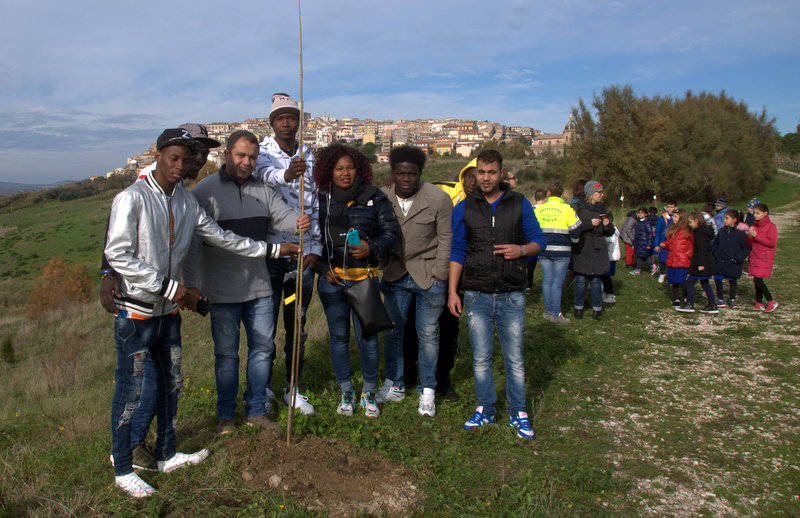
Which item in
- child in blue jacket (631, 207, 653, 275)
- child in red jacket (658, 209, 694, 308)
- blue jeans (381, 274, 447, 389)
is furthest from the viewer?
child in blue jacket (631, 207, 653, 275)

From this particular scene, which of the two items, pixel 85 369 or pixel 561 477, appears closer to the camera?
pixel 561 477

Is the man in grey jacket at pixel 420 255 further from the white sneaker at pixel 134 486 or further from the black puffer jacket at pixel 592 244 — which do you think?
the black puffer jacket at pixel 592 244

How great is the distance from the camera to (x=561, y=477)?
136 inches

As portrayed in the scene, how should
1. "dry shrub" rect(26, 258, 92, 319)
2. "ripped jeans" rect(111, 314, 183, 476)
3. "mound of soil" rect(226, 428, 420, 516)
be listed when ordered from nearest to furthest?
"ripped jeans" rect(111, 314, 183, 476), "mound of soil" rect(226, 428, 420, 516), "dry shrub" rect(26, 258, 92, 319)

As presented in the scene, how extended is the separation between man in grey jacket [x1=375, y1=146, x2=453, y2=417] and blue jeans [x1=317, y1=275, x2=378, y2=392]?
334 millimetres

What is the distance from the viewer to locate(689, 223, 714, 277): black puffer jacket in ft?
26.5

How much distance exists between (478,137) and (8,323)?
489ft

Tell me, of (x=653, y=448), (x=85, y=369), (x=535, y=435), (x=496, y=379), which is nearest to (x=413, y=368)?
(x=496, y=379)

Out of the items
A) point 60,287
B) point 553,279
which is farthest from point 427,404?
point 60,287

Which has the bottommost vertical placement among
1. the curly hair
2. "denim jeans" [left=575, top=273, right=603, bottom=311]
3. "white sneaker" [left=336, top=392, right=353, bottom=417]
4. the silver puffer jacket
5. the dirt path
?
the dirt path

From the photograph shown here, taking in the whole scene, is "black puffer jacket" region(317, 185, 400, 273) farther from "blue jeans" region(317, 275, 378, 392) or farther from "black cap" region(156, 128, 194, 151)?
"black cap" region(156, 128, 194, 151)

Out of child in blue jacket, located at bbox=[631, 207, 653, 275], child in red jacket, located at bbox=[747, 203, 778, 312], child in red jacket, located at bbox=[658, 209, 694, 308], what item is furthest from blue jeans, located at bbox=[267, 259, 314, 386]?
child in blue jacket, located at bbox=[631, 207, 653, 275]

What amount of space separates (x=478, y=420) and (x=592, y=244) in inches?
177

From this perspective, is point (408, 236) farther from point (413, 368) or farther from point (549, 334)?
point (549, 334)
